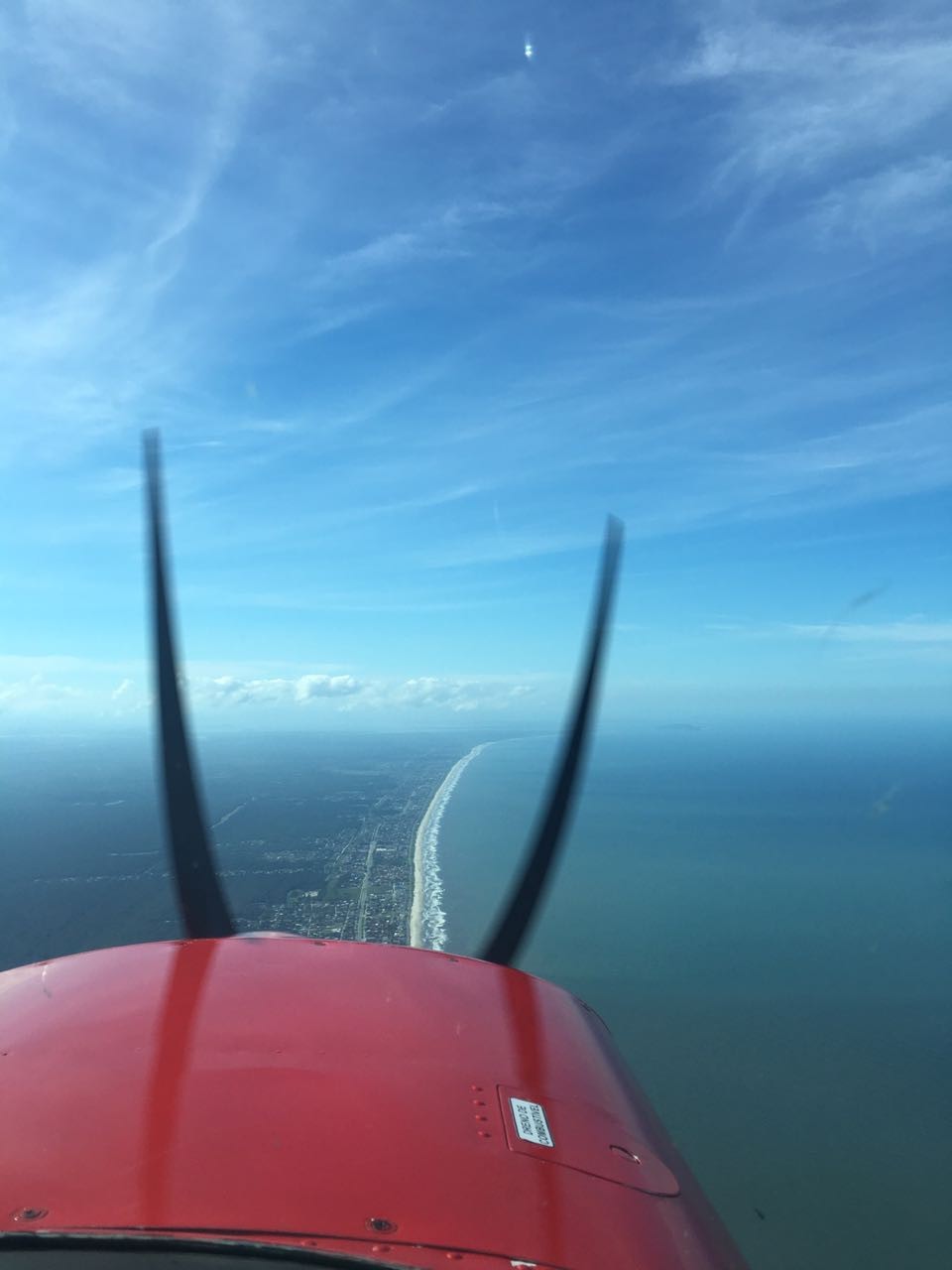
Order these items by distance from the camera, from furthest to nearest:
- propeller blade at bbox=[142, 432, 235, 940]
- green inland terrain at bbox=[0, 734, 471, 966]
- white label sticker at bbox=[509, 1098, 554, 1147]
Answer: green inland terrain at bbox=[0, 734, 471, 966], propeller blade at bbox=[142, 432, 235, 940], white label sticker at bbox=[509, 1098, 554, 1147]

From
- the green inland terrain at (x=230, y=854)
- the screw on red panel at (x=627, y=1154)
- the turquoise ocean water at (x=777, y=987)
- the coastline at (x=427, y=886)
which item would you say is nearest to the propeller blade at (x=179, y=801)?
the screw on red panel at (x=627, y=1154)

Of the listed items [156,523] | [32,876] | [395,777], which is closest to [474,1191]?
[156,523]

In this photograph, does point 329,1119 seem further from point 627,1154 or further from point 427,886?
point 427,886

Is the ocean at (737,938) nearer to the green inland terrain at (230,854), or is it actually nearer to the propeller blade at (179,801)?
the green inland terrain at (230,854)

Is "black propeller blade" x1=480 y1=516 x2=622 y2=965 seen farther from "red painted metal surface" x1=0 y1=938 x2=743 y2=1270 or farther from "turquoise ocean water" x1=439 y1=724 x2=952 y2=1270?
"turquoise ocean water" x1=439 y1=724 x2=952 y2=1270

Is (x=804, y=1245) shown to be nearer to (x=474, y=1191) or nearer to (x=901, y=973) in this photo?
(x=901, y=973)

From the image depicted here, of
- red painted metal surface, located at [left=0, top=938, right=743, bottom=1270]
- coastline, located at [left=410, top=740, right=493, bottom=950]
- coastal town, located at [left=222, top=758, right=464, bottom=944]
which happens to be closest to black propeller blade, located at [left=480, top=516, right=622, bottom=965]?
red painted metal surface, located at [left=0, top=938, right=743, bottom=1270]
